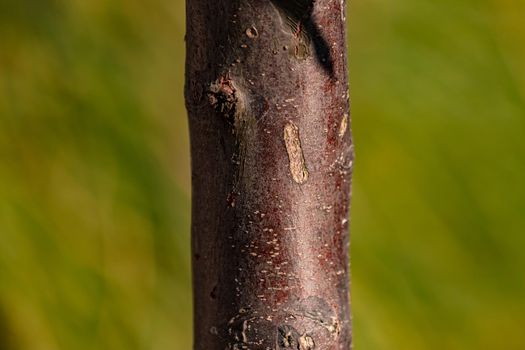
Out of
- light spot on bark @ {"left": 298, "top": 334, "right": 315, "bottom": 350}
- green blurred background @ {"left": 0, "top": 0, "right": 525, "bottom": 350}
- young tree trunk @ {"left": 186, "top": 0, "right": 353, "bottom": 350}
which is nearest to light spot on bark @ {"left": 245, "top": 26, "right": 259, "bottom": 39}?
young tree trunk @ {"left": 186, "top": 0, "right": 353, "bottom": 350}

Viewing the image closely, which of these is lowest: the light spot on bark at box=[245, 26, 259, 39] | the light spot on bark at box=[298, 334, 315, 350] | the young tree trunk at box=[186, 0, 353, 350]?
the light spot on bark at box=[298, 334, 315, 350]

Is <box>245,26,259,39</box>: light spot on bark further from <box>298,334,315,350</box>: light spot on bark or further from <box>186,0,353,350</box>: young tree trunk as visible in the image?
<box>298,334,315,350</box>: light spot on bark
